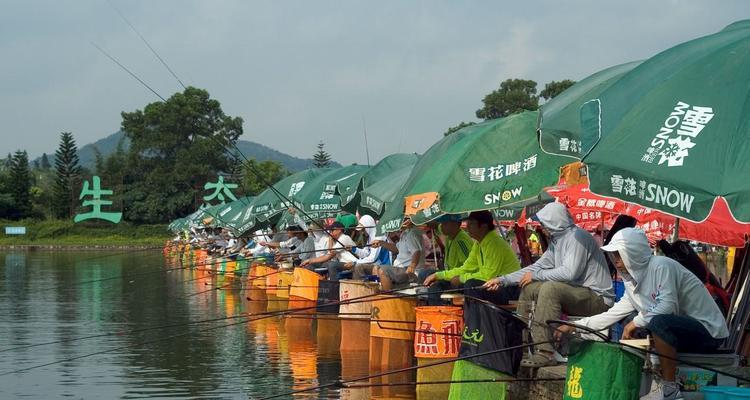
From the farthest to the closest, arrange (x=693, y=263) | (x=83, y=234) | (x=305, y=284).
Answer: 1. (x=83, y=234)
2. (x=305, y=284)
3. (x=693, y=263)

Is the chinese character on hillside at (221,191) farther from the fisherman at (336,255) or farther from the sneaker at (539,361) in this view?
the sneaker at (539,361)

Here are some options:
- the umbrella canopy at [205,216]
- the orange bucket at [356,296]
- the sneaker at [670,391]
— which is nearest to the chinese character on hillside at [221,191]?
the umbrella canopy at [205,216]

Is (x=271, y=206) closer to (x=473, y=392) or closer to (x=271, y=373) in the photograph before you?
(x=271, y=373)

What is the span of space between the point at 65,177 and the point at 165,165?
10.9 metres

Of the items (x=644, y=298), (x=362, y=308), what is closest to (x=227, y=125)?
(x=362, y=308)

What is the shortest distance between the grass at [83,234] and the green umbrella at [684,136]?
80917mm

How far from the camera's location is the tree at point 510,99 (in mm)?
57469

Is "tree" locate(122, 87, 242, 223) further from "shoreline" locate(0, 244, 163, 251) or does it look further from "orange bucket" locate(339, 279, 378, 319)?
"orange bucket" locate(339, 279, 378, 319)

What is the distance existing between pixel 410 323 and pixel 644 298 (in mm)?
5125

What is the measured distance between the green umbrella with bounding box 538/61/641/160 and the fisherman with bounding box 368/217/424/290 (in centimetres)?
388

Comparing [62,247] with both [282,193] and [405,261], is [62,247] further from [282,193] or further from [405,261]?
[405,261]

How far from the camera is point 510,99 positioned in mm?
57594

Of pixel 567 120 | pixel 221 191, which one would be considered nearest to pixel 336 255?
pixel 567 120

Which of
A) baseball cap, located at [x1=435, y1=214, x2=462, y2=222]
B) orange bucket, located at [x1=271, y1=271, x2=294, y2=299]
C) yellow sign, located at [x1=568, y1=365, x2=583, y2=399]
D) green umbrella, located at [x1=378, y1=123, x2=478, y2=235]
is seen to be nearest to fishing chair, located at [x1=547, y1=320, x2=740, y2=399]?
yellow sign, located at [x1=568, y1=365, x2=583, y2=399]
